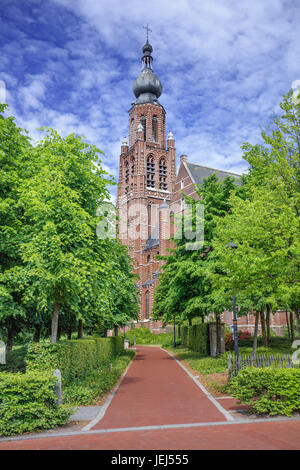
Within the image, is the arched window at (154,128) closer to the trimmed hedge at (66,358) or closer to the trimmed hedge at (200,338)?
the trimmed hedge at (200,338)

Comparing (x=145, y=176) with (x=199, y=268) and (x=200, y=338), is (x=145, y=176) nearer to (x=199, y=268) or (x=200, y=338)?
(x=200, y=338)

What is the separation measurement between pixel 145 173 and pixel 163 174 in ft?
14.3

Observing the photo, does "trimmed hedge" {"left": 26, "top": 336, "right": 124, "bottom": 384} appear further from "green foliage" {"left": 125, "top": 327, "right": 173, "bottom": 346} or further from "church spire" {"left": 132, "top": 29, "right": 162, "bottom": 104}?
"church spire" {"left": 132, "top": 29, "right": 162, "bottom": 104}

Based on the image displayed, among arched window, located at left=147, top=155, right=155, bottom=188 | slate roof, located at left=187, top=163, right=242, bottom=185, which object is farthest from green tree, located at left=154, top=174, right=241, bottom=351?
arched window, located at left=147, top=155, right=155, bottom=188

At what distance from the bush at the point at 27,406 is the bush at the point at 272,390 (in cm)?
461

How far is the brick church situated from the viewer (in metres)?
65.0

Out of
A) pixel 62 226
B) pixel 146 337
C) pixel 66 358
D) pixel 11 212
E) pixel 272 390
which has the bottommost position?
pixel 146 337

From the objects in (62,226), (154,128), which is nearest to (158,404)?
(62,226)

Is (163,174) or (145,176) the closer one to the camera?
(145,176)

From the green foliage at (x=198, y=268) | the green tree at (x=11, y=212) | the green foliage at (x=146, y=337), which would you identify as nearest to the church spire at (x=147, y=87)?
the green foliage at (x=146, y=337)

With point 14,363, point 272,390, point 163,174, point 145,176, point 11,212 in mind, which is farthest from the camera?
point 163,174

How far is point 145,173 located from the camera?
227ft

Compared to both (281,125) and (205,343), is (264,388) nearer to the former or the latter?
(281,125)

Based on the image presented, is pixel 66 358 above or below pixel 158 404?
above
